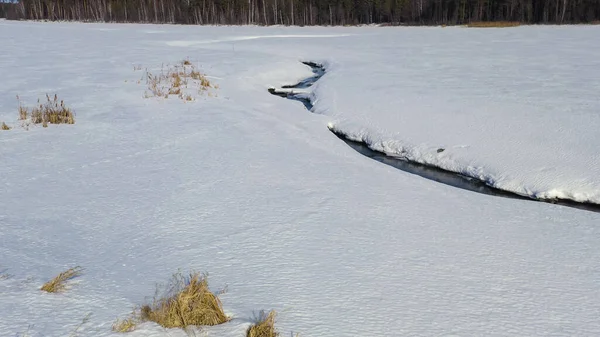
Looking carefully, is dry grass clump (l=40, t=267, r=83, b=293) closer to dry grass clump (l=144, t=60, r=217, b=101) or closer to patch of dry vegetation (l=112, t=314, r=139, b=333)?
patch of dry vegetation (l=112, t=314, r=139, b=333)

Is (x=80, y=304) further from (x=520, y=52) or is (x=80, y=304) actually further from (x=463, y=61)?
(x=520, y=52)

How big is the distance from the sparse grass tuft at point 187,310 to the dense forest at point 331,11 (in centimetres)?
5154

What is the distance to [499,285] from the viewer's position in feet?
9.71

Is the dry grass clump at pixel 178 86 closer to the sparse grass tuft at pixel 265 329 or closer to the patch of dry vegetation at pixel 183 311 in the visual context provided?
the patch of dry vegetation at pixel 183 311

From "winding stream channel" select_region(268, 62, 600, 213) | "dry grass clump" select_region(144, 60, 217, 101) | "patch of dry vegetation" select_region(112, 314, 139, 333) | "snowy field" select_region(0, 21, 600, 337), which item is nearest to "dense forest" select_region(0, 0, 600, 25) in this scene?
"dry grass clump" select_region(144, 60, 217, 101)

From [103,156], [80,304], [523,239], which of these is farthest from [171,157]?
[523,239]

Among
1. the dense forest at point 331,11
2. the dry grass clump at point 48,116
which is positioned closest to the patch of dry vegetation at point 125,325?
the dry grass clump at point 48,116

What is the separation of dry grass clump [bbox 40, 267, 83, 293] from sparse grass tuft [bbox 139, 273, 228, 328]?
21.8 inches

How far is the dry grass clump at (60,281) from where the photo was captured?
2.62 m

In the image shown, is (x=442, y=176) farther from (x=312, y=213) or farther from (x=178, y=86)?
(x=178, y=86)

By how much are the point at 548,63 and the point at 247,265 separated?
12.7 m

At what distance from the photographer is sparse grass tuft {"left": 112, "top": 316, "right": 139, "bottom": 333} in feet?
7.54

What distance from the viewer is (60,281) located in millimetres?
2723

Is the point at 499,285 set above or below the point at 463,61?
below
